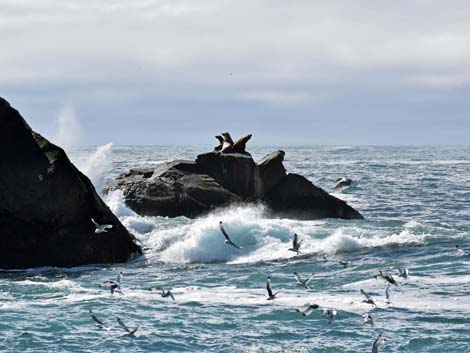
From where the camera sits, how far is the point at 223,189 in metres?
38.6

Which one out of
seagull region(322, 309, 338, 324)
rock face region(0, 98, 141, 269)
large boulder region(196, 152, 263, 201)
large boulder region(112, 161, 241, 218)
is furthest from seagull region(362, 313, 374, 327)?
large boulder region(196, 152, 263, 201)

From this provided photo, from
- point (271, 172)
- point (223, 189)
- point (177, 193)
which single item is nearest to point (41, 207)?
point (177, 193)

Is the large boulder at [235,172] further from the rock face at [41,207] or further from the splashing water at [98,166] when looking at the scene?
the rock face at [41,207]

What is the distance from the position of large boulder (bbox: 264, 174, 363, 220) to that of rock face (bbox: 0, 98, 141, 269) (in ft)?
41.5

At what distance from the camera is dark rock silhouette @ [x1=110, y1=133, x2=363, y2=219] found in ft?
125

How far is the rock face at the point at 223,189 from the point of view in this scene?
3809 centimetres

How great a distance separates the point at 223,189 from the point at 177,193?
85.1 inches

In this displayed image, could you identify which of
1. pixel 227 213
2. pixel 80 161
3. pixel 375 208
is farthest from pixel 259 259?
pixel 80 161

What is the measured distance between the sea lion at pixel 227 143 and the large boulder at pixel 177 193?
103 inches

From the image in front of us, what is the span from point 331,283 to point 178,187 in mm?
14869

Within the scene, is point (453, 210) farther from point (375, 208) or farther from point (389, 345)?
point (389, 345)

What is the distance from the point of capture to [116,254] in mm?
29453

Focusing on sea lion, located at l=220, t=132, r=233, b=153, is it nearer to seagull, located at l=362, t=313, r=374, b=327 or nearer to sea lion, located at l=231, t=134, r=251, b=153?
sea lion, located at l=231, t=134, r=251, b=153

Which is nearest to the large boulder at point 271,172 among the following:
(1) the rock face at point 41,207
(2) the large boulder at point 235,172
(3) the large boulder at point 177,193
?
(2) the large boulder at point 235,172
